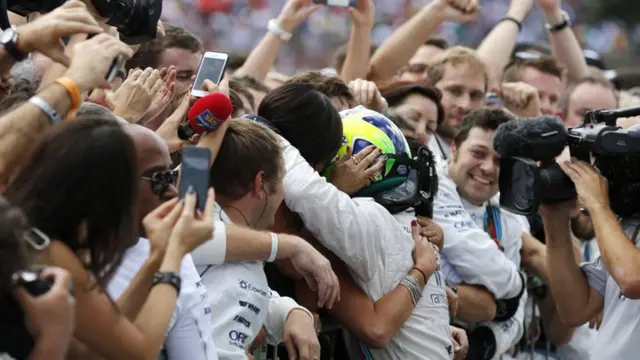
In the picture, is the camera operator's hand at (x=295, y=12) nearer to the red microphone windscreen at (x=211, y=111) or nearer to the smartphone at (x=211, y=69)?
the smartphone at (x=211, y=69)

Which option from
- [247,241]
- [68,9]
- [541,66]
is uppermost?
[68,9]

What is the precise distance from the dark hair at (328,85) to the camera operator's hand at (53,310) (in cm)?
240

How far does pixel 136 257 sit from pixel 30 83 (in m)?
1.11

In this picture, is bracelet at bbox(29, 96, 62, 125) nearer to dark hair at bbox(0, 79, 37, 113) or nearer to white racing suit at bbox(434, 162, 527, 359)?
dark hair at bbox(0, 79, 37, 113)

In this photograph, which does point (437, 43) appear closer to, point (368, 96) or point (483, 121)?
point (483, 121)

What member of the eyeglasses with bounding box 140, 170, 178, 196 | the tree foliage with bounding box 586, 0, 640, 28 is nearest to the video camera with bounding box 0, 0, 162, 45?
the eyeglasses with bounding box 140, 170, 178, 196

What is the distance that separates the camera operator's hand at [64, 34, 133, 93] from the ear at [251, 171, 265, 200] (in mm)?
670

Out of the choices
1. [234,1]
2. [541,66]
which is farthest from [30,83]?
[234,1]

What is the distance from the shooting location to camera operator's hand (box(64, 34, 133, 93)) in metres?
3.51

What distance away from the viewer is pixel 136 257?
363 cm

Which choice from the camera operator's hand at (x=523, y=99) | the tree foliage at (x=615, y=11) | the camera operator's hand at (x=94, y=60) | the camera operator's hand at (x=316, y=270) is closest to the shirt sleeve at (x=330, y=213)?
the camera operator's hand at (x=316, y=270)

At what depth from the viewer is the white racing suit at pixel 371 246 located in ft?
14.7

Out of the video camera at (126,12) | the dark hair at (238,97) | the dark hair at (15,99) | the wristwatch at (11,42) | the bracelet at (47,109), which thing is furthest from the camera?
the dark hair at (238,97)

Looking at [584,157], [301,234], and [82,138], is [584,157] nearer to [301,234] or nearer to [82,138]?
[301,234]
